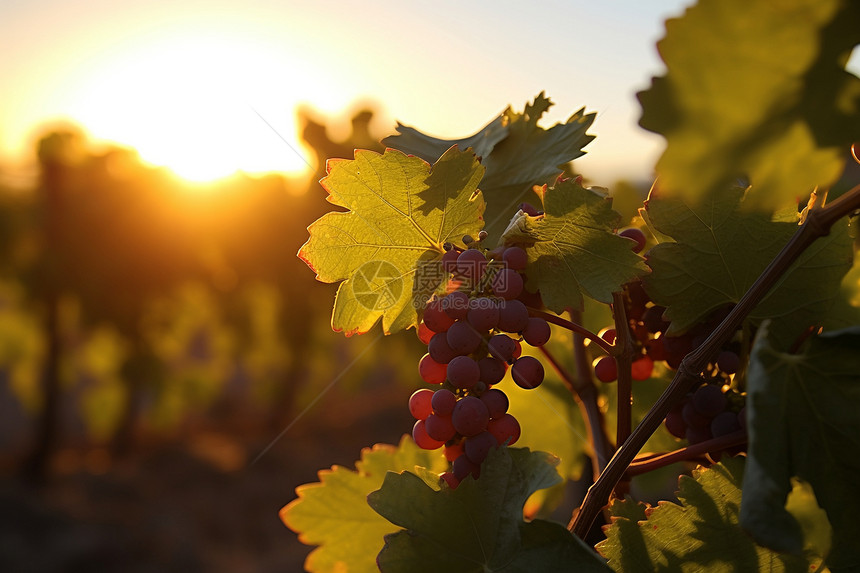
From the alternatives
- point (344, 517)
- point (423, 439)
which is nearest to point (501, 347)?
point (423, 439)

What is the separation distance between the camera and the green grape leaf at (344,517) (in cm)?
86

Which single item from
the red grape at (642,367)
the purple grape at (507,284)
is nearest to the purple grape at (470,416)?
the purple grape at (507,284)

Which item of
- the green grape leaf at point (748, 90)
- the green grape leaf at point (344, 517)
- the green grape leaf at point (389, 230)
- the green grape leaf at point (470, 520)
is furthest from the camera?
the green grape leaf at point (344, 517)

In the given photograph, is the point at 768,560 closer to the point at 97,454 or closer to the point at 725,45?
the point at 725,45

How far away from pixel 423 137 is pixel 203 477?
8778 mm

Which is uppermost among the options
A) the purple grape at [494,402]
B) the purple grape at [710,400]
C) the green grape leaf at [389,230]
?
the green grape leaf at [389,230]

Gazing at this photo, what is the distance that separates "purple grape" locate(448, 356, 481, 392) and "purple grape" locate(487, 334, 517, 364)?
2 cm

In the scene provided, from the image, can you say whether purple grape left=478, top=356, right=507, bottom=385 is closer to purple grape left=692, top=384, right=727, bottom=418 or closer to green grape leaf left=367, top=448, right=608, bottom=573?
green grape leaf left=367, top=448, right=608, bottom=573

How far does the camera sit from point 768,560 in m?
0.59

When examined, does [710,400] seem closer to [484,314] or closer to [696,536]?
[696,536]

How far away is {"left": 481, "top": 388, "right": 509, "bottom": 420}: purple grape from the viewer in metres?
0.63

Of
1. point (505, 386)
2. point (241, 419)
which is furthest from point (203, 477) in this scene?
point (505, 386)

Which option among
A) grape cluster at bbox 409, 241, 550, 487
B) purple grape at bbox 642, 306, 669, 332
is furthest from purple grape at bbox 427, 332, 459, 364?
purple grape at bbox 642, 306, 669, 332

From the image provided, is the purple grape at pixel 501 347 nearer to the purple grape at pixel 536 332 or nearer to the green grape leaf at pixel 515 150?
the purple grape at pixel 536 332
